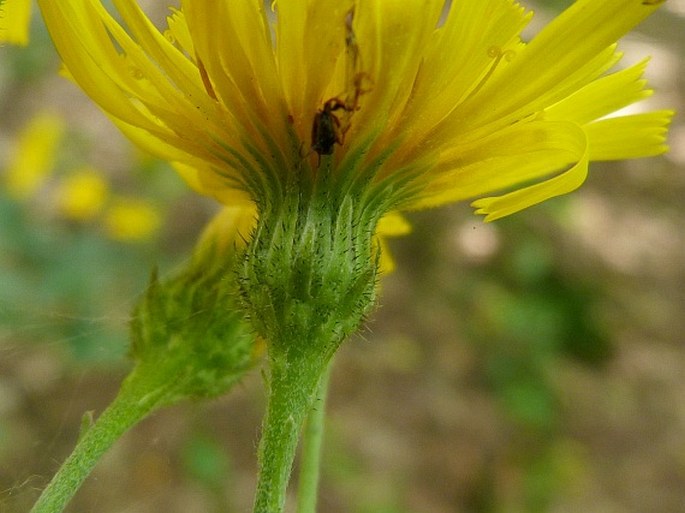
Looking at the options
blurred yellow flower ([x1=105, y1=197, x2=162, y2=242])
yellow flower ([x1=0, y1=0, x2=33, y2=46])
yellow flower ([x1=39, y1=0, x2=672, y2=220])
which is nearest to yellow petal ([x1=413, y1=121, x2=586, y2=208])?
yellow flower ([x1=39, y1=0, x2=672, y2=220])

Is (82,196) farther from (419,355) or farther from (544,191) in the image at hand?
(544,191)

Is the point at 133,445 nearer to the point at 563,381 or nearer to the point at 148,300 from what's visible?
the point at 563,381

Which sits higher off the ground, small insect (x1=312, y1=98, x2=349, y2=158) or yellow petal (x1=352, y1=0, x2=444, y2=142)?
yellow petal (x1=352, y1=0, x2=444, y2=142)

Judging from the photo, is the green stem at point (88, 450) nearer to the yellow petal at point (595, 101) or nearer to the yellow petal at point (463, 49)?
the yellow petal at point (463, 49)

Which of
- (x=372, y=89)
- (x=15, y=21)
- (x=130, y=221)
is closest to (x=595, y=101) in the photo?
(x=372, y=89)

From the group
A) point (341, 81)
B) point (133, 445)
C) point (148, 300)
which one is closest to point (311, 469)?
point (148, 300)

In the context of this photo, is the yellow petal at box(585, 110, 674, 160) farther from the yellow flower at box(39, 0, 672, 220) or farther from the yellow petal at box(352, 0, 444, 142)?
the yellow petal at box(352, 0, 444, 142)
